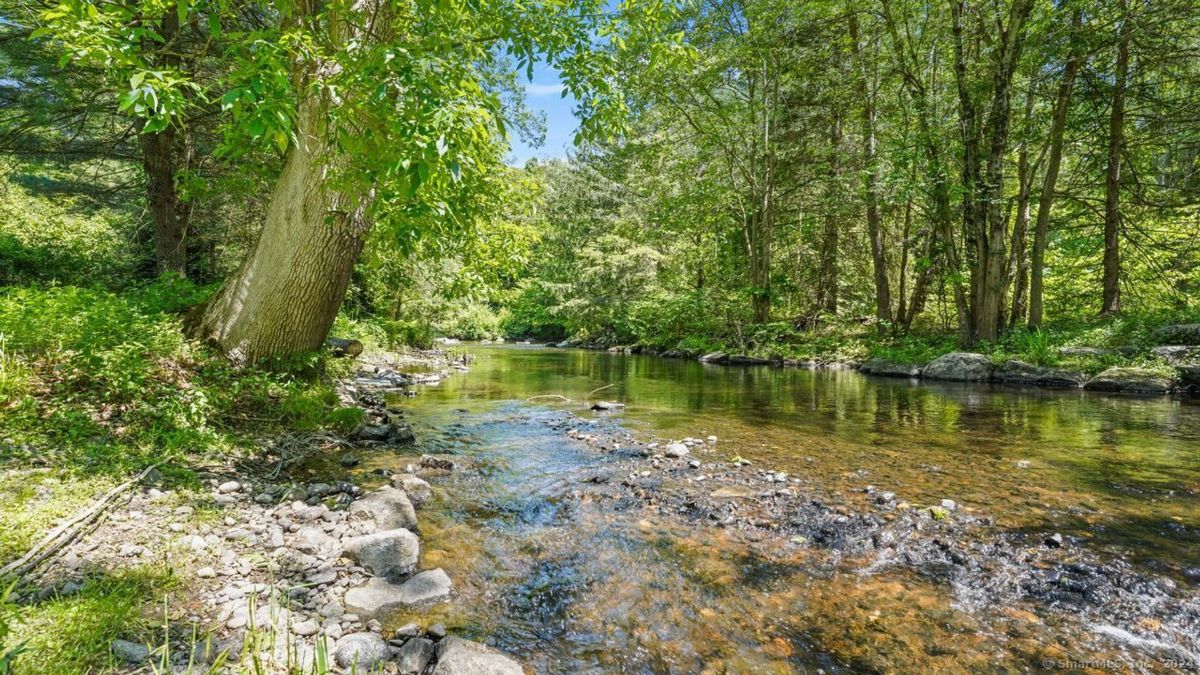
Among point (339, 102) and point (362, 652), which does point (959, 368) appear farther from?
point (362, 652)

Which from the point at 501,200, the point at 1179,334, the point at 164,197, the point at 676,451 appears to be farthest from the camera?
the point at 1179,334

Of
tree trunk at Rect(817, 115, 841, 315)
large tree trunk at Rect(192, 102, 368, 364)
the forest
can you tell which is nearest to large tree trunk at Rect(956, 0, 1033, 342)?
the forest

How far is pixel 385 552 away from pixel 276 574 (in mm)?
591

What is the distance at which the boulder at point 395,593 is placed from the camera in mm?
2875

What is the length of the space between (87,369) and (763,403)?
9.62 m

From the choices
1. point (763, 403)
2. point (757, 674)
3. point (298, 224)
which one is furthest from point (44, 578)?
point (763, 403)

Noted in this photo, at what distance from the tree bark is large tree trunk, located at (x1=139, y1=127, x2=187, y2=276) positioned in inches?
694

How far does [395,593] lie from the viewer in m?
3.02

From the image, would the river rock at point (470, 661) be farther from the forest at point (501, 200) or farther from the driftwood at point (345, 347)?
the driftwood at point (345, 347)

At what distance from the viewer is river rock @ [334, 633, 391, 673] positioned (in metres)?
2.33

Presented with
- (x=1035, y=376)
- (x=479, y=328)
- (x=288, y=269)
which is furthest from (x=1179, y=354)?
(x=479, y=328)

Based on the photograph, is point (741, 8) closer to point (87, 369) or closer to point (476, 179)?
point (476, 179)

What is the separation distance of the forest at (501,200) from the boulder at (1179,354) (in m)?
0.14

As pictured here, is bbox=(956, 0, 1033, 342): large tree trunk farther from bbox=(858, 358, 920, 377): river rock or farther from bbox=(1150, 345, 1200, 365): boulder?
bbox=(1150, 345, 1200, 365): boulder
